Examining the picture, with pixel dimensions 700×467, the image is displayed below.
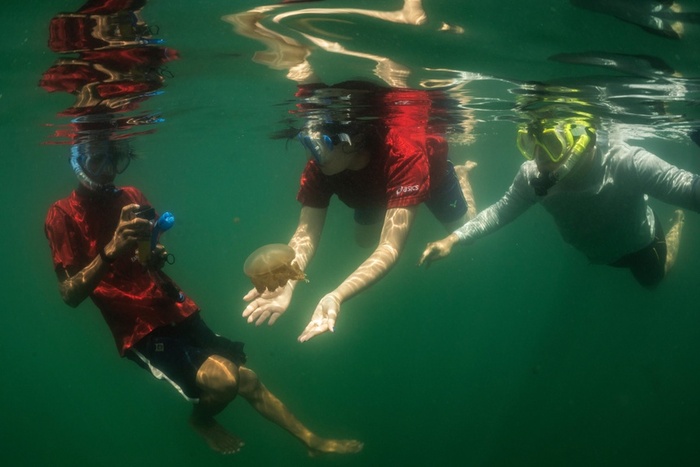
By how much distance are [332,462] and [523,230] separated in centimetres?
4928

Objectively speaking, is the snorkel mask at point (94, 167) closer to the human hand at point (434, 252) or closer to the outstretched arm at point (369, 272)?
the outstretched arm at point (369, 272)

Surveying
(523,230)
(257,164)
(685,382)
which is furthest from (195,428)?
(523,230)

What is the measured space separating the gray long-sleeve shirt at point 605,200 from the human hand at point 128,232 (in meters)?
4.08

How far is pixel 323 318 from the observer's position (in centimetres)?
394

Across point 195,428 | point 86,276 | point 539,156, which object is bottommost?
point 195,428

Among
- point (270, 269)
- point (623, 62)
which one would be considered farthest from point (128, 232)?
point (623, 62)

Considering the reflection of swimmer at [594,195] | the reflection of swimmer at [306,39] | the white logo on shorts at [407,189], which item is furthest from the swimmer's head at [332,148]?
the reflection of swimmer at [594,195]

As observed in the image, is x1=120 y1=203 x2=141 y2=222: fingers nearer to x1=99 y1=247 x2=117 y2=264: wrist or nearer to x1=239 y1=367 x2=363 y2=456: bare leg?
x1=99 y1=247 x2=117 y2=264: wrist

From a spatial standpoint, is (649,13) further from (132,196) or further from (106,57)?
(106,57)

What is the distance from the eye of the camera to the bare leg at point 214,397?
614 centimetres

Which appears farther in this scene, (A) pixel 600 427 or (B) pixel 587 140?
(A) pixel 600 427

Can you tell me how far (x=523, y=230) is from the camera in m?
61.8

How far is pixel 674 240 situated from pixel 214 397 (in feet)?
29.1

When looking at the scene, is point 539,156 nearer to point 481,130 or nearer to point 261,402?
point 261,402
